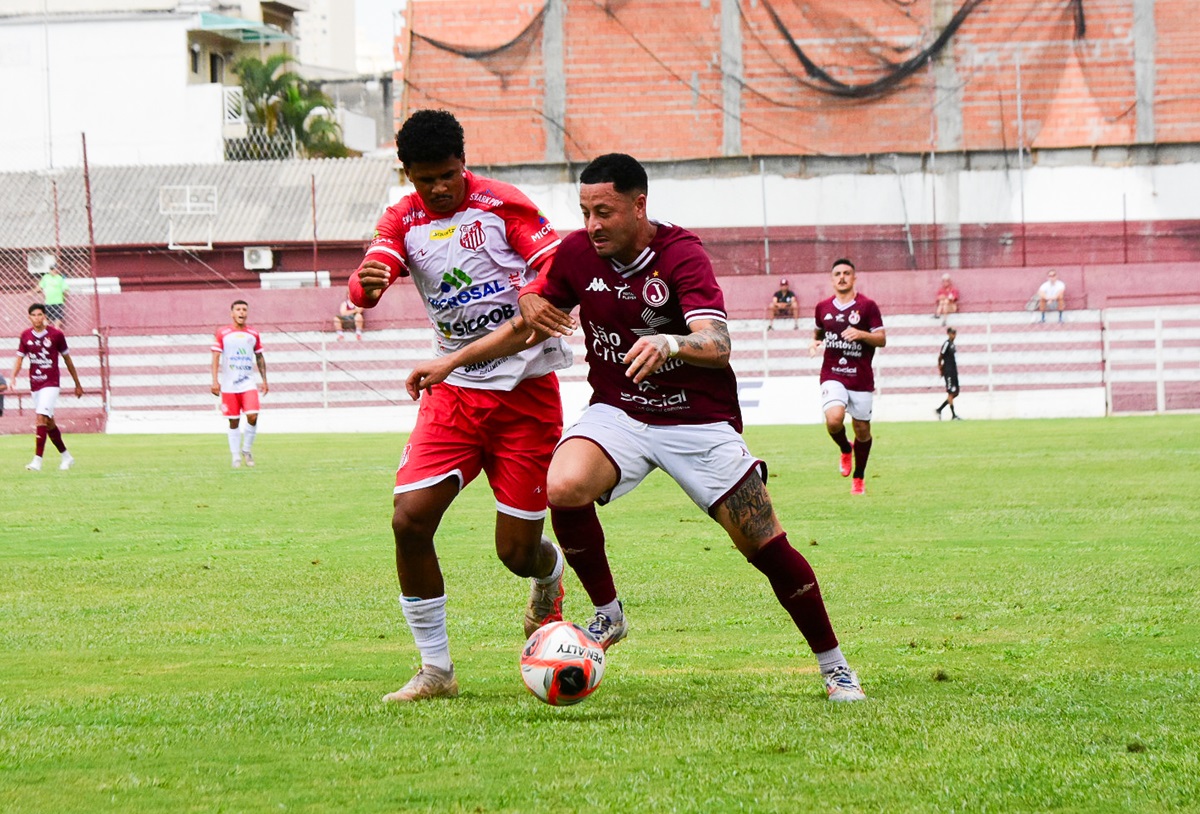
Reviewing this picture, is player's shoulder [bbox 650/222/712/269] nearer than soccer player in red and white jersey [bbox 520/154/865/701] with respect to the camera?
No

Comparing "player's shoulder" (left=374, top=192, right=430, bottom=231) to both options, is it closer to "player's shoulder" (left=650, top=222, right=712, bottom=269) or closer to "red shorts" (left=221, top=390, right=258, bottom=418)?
"player's shoulder" (left=650, top=222, right=712, bottom=269)

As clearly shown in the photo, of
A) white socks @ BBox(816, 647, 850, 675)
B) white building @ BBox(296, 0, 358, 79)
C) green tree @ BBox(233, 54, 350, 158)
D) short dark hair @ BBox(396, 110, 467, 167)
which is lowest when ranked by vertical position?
white socks @ BBox(816, 647, 850, 675)

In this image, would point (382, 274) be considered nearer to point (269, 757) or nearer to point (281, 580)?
point (269, 757)

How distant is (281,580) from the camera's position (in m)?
10.2

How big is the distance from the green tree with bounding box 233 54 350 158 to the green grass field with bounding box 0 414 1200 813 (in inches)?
2077

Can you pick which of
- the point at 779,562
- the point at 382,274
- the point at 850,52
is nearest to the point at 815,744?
the point at 779,562

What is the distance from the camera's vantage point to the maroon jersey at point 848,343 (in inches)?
697

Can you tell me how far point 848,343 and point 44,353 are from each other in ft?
41.8

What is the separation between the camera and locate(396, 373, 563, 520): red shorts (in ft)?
22.5

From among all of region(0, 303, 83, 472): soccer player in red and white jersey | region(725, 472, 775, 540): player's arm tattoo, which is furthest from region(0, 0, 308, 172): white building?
region(725, 472, 775, 540): player's arm tattoo

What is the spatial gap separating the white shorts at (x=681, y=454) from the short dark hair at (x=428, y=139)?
130 centimetres

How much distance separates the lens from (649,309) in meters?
6.36

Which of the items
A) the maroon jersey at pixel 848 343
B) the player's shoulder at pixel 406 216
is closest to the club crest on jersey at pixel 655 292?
the player's shoulder at pixel 406 216

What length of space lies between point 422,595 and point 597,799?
92.9 inches
